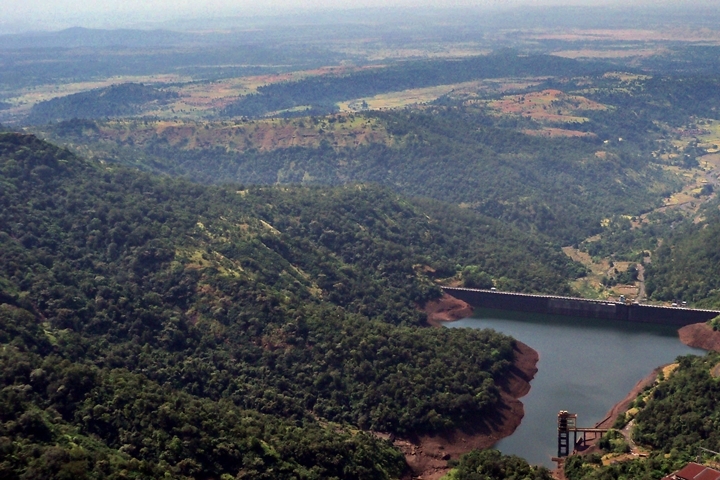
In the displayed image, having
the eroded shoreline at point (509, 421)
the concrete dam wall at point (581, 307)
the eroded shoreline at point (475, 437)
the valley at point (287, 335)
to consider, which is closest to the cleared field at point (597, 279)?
the valley at point (287, 335)

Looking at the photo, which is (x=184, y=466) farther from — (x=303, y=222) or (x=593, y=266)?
(x=593, y=266)

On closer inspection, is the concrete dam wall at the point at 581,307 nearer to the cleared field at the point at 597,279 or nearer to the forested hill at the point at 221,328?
the forested hill at the point at 221,328

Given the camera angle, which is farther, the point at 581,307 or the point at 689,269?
the point at 689,269

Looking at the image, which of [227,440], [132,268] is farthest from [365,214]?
[227,440]

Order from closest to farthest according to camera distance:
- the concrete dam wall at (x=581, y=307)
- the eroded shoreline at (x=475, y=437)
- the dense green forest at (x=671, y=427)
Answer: the dense green forest at (x=671, y=427) < the eroded shoreline at (x=475, y=437) < the concrete dam wall at (x=581, y=307)

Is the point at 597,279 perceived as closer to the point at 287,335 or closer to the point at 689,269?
the point at 689,269

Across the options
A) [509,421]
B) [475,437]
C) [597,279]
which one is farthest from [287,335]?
[597,279]
